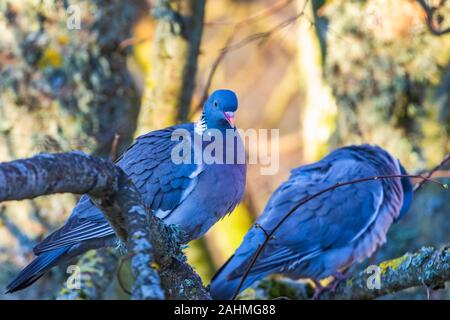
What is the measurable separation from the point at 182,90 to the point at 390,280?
2027mm

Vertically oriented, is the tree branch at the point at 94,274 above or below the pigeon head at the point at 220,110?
below

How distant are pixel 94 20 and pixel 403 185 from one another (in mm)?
2573

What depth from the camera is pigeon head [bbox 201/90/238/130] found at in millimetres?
4234

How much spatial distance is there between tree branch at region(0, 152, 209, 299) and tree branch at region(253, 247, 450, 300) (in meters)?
1.34

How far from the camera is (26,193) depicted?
2172 mm

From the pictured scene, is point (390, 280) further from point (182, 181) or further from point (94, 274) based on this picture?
point (94, 274)

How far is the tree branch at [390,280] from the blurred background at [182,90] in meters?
0.81

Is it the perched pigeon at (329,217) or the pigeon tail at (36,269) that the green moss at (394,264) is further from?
the pigeon tail at (36,269)

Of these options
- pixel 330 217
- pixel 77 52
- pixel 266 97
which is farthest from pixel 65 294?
pixel 266 97

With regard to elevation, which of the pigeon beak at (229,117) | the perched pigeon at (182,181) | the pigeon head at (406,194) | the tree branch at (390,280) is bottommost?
the tree branch at (390,280)

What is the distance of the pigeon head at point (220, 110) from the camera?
4234 mm

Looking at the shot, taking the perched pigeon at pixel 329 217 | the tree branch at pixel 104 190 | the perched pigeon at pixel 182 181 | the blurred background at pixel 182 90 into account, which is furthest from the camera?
the blurred background at pixel 182 90

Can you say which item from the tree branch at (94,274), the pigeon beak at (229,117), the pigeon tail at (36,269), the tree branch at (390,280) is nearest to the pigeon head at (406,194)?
the tree branch at (390,280)

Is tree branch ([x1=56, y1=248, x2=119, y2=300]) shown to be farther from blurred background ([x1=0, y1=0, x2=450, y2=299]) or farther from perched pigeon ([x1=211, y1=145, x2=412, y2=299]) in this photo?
perched pigeon ([x1=211, y1=145, x2=412, y2=299])
